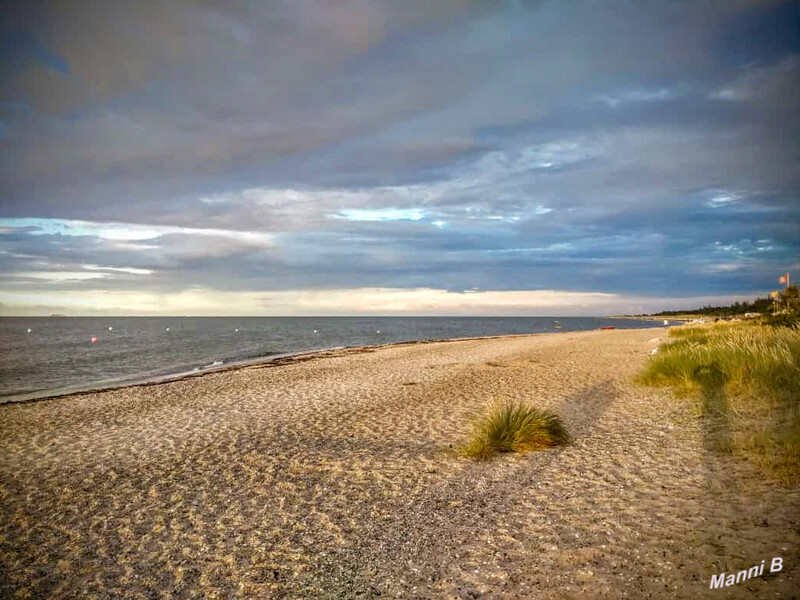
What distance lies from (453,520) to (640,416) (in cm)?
649

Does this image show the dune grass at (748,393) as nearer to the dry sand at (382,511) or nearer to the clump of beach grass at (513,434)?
the dry sand at (382,511)

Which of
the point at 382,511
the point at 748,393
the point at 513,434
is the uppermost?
the point at 748,393

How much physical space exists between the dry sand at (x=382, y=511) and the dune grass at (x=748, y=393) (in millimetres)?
417

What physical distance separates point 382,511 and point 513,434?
10.9 feet

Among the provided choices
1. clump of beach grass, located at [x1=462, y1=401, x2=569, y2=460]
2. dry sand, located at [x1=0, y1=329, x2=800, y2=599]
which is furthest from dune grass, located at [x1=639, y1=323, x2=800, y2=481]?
clump of beach grass, located at [x1=462, y1=401, x2=569, y2=460]

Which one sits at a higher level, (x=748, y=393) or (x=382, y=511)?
(x=748, y=393)

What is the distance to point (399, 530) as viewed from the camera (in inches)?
212

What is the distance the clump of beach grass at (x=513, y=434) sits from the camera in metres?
8.06

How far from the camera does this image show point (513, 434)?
8.34 metres

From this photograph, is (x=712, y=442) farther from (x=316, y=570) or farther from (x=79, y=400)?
(x=79, y=400)

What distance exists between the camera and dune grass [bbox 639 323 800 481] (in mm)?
6316

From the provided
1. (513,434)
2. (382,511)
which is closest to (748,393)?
(513,434)

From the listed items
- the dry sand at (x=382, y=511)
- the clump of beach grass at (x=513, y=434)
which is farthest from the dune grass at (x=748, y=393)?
the clump of beach grass at (x=513, y=434)

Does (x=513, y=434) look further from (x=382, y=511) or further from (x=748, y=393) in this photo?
(x=748, y=393)
